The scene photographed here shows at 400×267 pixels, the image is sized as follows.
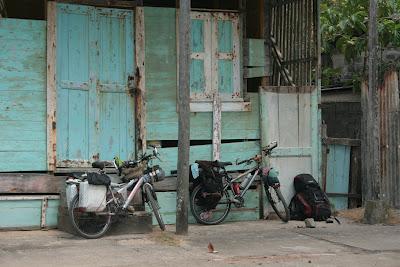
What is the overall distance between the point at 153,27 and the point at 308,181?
11.5 ft

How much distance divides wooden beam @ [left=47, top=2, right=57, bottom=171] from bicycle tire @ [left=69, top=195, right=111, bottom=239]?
105cm

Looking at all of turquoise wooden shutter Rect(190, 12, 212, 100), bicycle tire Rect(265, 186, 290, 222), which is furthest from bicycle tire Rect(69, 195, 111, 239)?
bicycle tire Rect(265, 186, 290, 222)

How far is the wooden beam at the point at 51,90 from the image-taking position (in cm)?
845

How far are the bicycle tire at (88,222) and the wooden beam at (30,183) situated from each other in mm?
838

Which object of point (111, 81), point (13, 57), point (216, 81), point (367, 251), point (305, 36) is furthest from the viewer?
point (305, 36)

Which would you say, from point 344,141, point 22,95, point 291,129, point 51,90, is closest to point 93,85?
point 51,90

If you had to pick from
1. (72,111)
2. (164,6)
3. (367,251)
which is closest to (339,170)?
(367,251)

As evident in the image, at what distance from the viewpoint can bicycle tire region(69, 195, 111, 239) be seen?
7641mm

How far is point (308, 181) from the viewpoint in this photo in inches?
381

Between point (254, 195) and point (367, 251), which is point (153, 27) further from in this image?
point (367, 251)

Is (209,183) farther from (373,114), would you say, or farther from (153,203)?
(373,114)

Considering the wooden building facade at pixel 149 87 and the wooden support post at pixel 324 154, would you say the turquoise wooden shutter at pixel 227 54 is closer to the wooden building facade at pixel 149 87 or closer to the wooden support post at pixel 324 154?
the wooden building facade at pixel 149 87

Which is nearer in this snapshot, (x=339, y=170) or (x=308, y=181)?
(x=308, y=181)

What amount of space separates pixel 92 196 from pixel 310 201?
3.76m
